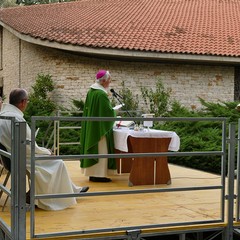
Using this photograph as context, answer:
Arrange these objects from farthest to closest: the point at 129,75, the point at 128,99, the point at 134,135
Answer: the point at 129,75 → the point at 128,99 → the point at 134,135

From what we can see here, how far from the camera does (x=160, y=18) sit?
2128 cm

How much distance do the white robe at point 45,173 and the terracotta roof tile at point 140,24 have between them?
11.0 meters

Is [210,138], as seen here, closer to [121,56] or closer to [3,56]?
[121,56]

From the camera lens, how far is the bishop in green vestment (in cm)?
787

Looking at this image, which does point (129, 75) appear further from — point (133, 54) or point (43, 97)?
point (43, 97)

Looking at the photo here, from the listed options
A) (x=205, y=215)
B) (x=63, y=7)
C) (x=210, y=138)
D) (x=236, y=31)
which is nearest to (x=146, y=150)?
(x=205, y=215)

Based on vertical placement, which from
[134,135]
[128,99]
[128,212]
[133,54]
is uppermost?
[133,54]

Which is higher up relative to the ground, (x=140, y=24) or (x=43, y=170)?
(x=140, y=24)

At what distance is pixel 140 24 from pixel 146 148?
12930mm

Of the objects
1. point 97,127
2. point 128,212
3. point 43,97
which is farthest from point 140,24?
point 128,212

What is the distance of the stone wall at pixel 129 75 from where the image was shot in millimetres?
18219

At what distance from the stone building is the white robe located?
11.0 meters

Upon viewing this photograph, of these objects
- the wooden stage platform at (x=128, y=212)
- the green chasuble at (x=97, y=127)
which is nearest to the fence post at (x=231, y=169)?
the wooden stage platform at (x=128, y=212)

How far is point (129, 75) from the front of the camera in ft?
60.8
